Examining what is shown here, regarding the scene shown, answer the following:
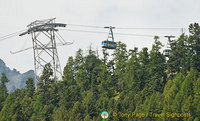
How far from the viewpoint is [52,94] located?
9131cm

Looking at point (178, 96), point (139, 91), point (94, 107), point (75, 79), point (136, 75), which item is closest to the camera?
point (178, 96)

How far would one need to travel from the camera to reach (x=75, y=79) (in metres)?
106

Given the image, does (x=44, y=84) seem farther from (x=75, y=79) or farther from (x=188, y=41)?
(x=188, y=41)

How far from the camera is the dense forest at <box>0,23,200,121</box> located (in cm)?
6600

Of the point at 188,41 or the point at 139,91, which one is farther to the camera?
the point at 188,41

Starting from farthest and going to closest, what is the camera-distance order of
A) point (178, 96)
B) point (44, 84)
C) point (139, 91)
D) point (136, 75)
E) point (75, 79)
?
point (75, 79) < point (44, 84) < point (136, 75) < point (139, 91) < point (178, 96)

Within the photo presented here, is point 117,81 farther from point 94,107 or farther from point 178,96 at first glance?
point 178,96

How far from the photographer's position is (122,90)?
94938 mm

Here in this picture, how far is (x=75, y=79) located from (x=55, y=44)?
17859 mm

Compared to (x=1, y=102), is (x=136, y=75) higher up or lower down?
higher up

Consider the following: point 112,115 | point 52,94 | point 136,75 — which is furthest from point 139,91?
point 52,94

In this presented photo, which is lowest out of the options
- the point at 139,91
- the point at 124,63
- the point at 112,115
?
the point at 112,115

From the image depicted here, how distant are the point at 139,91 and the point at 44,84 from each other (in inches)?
Answer: 1109

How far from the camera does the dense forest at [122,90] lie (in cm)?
6600
